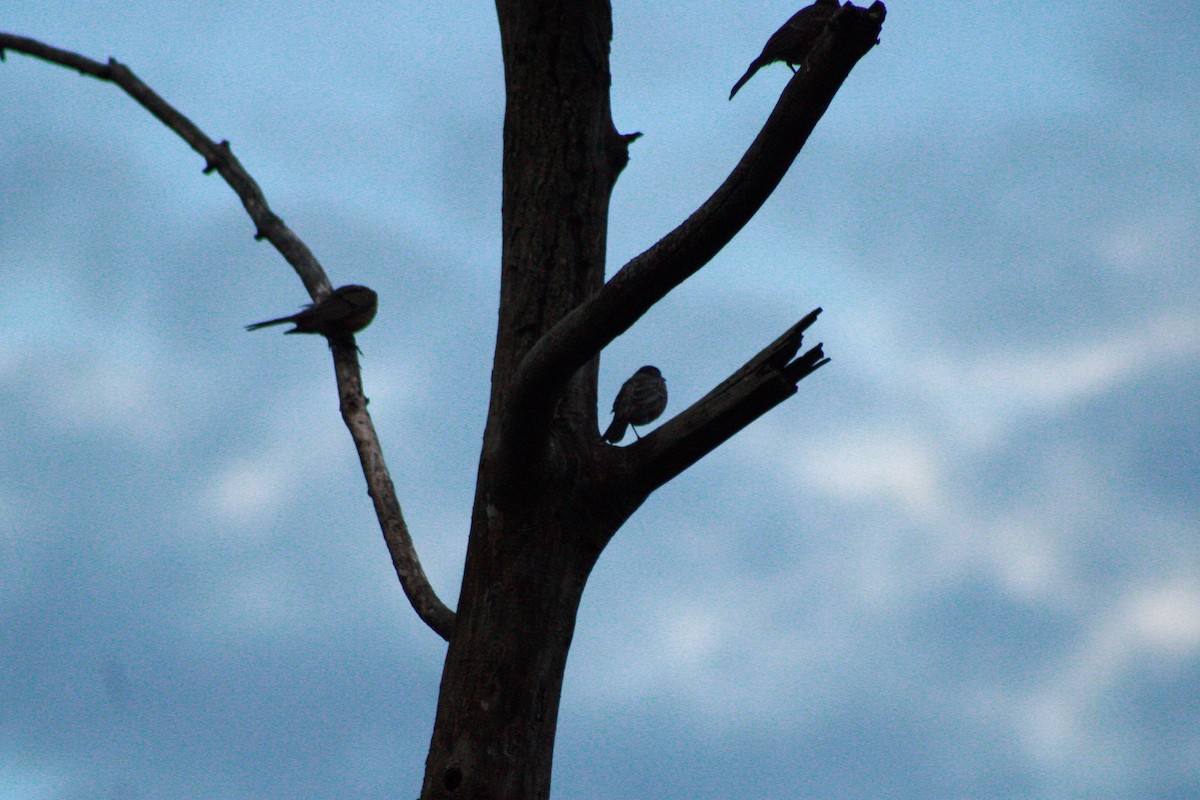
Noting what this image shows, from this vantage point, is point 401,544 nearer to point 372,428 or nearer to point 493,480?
point 372,428

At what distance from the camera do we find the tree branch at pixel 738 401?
2764 millimetres

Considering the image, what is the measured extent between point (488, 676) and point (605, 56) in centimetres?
199

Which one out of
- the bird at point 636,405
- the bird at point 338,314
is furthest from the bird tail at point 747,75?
the bird at point 636,405

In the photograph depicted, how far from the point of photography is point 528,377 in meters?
2.70

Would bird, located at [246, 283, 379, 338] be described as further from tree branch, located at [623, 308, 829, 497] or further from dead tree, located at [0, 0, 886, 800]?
tree branch, located at [623, 308, 829, 497]

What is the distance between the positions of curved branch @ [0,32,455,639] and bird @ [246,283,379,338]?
23 cm

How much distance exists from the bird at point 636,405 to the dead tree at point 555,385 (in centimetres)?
499

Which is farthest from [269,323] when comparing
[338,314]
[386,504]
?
[386,504]

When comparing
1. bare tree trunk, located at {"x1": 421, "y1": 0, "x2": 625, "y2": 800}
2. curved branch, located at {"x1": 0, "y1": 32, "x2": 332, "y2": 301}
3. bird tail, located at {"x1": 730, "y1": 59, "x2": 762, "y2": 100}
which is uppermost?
bird tail, located at {"x1": 730, "y1": 59, "x2": 762, "y2": 100}

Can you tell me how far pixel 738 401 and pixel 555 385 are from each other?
456mm

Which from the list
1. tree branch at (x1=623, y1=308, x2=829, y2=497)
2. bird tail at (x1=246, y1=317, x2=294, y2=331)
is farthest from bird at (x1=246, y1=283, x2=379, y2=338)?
tree branch at (x1=623, y1=308, x2=829, y2=497)

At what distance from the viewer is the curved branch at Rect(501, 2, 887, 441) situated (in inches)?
84.0

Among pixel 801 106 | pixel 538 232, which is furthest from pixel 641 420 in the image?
pixel 801 106

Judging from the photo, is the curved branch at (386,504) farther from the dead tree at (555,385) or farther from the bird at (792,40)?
the bird at (792,40)
